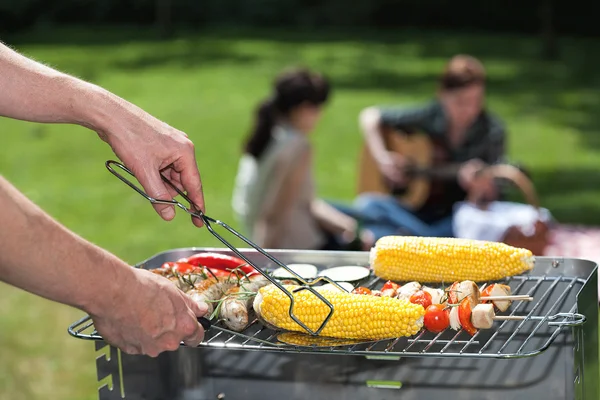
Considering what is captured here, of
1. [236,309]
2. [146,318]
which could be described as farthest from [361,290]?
[146,318]

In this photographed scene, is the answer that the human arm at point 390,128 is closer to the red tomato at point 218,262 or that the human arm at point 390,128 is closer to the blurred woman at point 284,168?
the blurred woman at point 284,168

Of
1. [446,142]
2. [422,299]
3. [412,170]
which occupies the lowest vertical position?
[422,299]

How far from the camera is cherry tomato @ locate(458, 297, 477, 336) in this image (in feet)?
7.91

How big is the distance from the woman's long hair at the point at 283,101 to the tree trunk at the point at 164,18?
1445cm

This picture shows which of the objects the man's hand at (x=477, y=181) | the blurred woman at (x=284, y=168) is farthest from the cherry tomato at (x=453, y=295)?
the man's hand at (x=477, y=181)

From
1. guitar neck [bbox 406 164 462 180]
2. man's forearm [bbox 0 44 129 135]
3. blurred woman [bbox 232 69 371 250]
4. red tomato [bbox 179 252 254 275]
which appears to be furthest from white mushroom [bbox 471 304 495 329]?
guitar neck [bbox 406 164 462 180]

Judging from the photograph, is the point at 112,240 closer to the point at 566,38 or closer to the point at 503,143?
the point at 503,143

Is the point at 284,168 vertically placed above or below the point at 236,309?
above

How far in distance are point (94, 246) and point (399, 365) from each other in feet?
3.82

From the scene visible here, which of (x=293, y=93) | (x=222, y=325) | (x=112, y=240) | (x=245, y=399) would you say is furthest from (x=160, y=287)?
(x=112, y=240)

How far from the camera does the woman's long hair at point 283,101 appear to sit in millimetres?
6270

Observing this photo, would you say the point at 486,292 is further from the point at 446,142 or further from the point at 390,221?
the point at 446,142

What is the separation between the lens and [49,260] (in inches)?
77.0

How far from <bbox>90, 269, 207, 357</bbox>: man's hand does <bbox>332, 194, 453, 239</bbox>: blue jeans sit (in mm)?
4305
